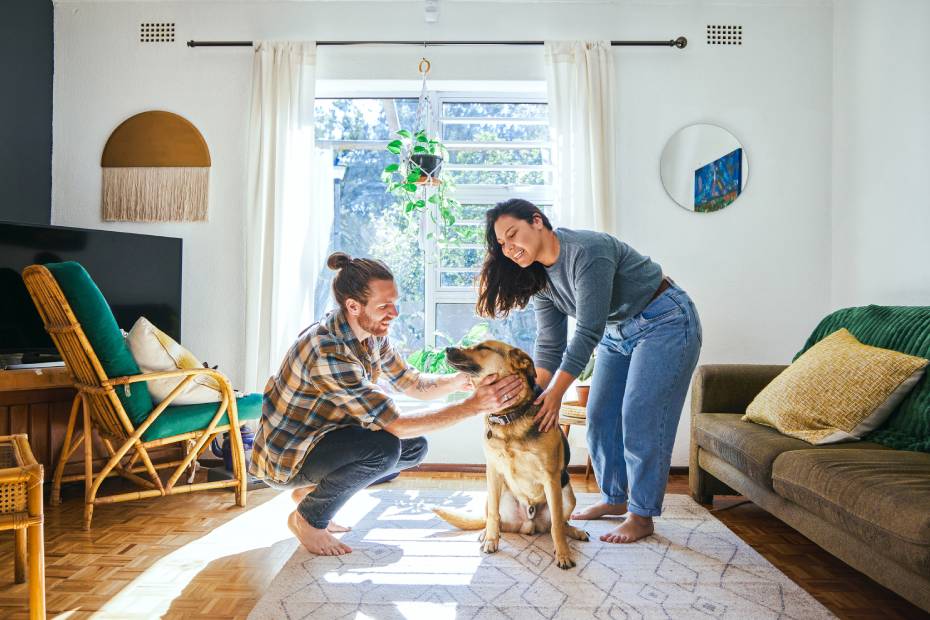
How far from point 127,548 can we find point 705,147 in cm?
331

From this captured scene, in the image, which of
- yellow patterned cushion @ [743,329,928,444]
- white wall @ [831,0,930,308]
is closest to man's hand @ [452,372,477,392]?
yellow patterned cushion @ [743,329,928,444]

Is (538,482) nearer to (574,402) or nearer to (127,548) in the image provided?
(574,402)

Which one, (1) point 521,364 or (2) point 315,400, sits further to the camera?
(2) point 315,400

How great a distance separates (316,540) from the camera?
2.17 metres

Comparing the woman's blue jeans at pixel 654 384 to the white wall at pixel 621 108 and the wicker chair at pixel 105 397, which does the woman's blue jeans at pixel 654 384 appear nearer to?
the white wall at pixel 621 108

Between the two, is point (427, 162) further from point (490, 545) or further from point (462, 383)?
point (490, 545)

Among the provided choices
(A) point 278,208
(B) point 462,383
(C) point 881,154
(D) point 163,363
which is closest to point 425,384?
(B) point 462,383

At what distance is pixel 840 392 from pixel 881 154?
1.50 metres

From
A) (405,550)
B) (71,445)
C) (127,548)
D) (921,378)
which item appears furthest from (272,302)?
(921,378)

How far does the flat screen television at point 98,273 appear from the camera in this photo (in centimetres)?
300

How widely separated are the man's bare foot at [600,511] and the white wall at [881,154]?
1.61 metres

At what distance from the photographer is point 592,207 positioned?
353cm

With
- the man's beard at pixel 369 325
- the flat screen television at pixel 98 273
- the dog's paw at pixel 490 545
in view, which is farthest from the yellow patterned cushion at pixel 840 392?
the flat screen television at pixel 98 273

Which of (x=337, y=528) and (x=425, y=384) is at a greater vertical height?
(x=425, y=384)
